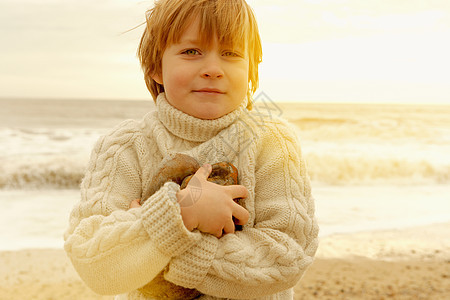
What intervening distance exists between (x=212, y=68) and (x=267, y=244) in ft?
2.13

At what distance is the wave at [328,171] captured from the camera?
9164mm

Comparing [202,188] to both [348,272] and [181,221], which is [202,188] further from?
[348,272]

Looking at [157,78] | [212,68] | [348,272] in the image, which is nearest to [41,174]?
[348,272]

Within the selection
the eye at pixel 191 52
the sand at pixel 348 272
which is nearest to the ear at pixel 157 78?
the eye at pixel 191 52

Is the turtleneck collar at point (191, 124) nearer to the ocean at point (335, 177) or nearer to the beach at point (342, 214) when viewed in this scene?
the beach at point (342, 214)

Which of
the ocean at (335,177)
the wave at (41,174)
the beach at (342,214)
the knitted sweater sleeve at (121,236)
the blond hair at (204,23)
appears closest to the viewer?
the knitted sweater sleeve at (121,236)

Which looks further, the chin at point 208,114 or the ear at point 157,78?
the ear at point 157,78

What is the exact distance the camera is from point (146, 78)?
6.25ft

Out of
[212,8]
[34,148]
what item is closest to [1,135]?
[34,148]

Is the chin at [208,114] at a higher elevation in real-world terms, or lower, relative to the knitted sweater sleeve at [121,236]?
higher

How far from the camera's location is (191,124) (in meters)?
1.66

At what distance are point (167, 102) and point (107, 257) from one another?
63 centimetres

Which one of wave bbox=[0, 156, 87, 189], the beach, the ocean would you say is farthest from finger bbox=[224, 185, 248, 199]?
wave bbox=[0, 156, 87, 189]

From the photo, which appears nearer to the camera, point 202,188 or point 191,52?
point 202,188
